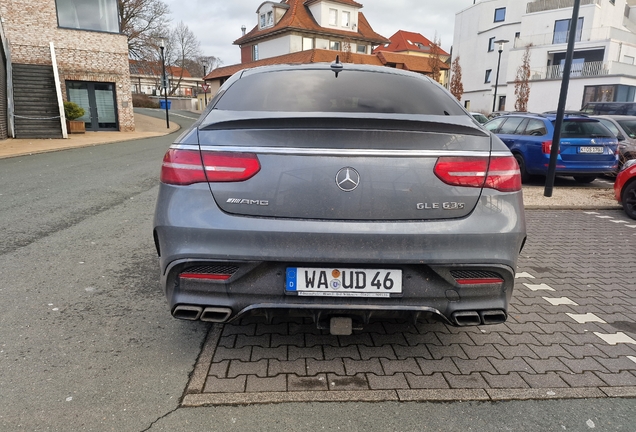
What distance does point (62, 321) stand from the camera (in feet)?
10.8

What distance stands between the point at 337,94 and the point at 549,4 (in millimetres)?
48527

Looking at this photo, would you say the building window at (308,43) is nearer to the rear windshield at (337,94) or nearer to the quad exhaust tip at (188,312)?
the rear windshield at (337,94)

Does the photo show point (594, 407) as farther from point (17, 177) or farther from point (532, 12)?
point (532, 12)

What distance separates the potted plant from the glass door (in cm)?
182

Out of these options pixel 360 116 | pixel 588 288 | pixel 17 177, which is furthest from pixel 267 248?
pixel 17 177

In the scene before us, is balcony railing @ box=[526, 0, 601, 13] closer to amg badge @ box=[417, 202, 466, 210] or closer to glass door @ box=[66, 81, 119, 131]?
glass door @ box=[66, 81, 119, 131]

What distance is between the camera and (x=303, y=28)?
147 feet

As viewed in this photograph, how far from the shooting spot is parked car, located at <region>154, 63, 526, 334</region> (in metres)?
2.36

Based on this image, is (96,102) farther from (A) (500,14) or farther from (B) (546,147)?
(A) (500,14)

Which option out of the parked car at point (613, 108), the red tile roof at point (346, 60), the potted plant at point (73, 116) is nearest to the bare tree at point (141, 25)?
the red tile roof at point (346, 60)

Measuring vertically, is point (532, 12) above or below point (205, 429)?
above

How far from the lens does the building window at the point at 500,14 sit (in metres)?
49.0

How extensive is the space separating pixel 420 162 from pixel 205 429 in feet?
5.45

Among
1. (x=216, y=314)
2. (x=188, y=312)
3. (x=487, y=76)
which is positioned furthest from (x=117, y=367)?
(x=487, y=76)
